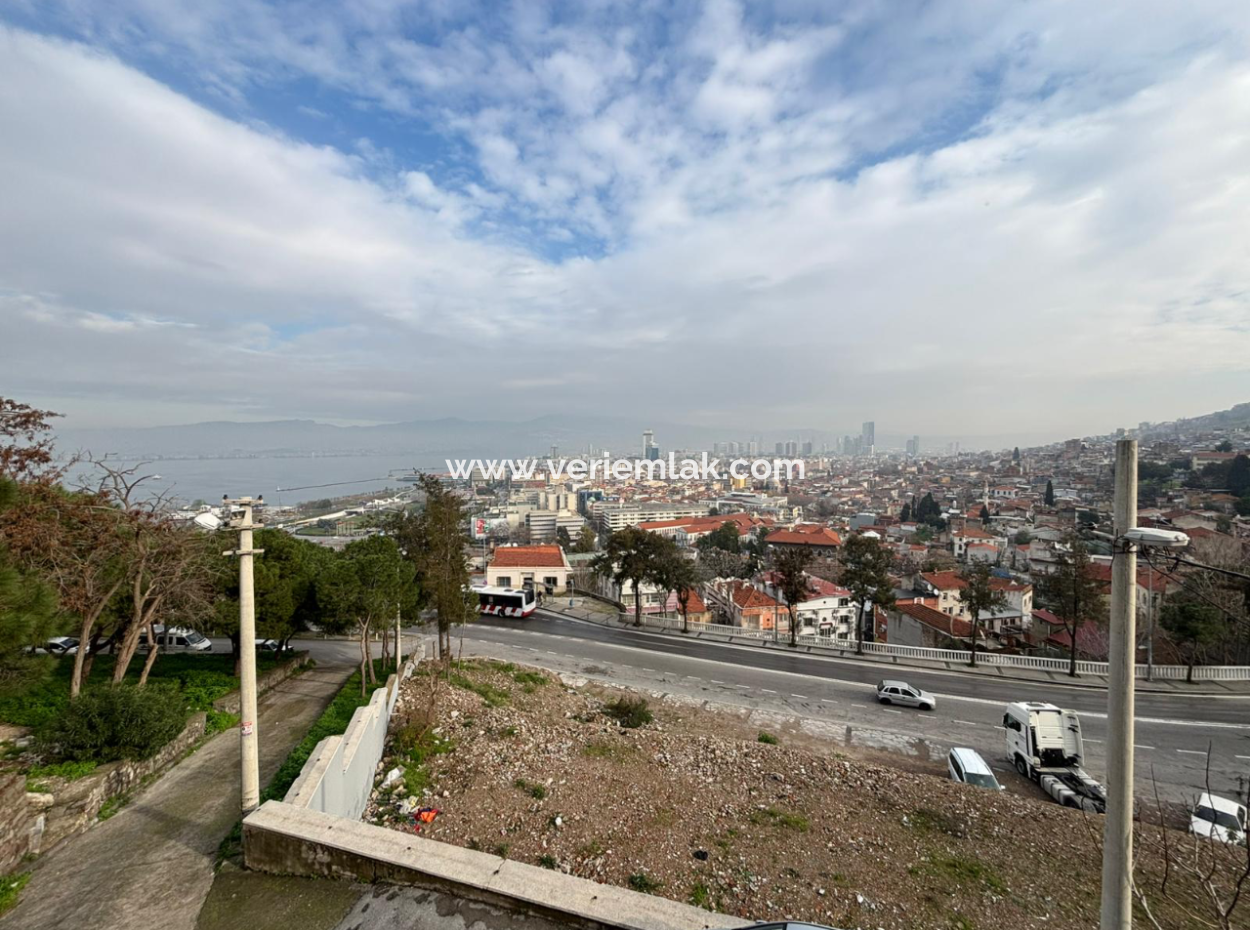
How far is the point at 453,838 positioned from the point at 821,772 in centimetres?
577

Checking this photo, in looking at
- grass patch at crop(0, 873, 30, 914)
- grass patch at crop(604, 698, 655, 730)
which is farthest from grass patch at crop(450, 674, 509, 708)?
grass patch at crop(0, 873, 30, 914)

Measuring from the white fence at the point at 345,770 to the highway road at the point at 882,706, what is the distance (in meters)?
9.05

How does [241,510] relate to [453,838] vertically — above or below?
above

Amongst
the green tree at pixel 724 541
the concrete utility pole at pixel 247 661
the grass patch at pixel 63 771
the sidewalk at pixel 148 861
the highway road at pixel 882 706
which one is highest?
the concrete utility pole at pixel 247 661

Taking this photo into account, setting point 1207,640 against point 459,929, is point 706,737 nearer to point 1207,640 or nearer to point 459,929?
point 459,929

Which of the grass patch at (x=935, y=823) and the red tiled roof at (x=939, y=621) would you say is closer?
the grass patch at (x=935, y=823)

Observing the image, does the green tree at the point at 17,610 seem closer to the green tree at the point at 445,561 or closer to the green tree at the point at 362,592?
the green tree at the point at 362,592

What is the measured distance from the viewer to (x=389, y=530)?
696 inches

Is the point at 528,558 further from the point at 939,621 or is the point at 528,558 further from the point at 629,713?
the point at 629,713

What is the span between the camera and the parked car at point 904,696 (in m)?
14.0

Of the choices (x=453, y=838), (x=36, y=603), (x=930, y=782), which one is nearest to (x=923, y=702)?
(x=930, y=782)

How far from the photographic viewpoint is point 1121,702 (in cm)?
300

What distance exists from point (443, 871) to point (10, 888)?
3832 mm

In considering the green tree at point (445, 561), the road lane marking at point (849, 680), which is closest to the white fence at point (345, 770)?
the green tree at point (445, 561)
